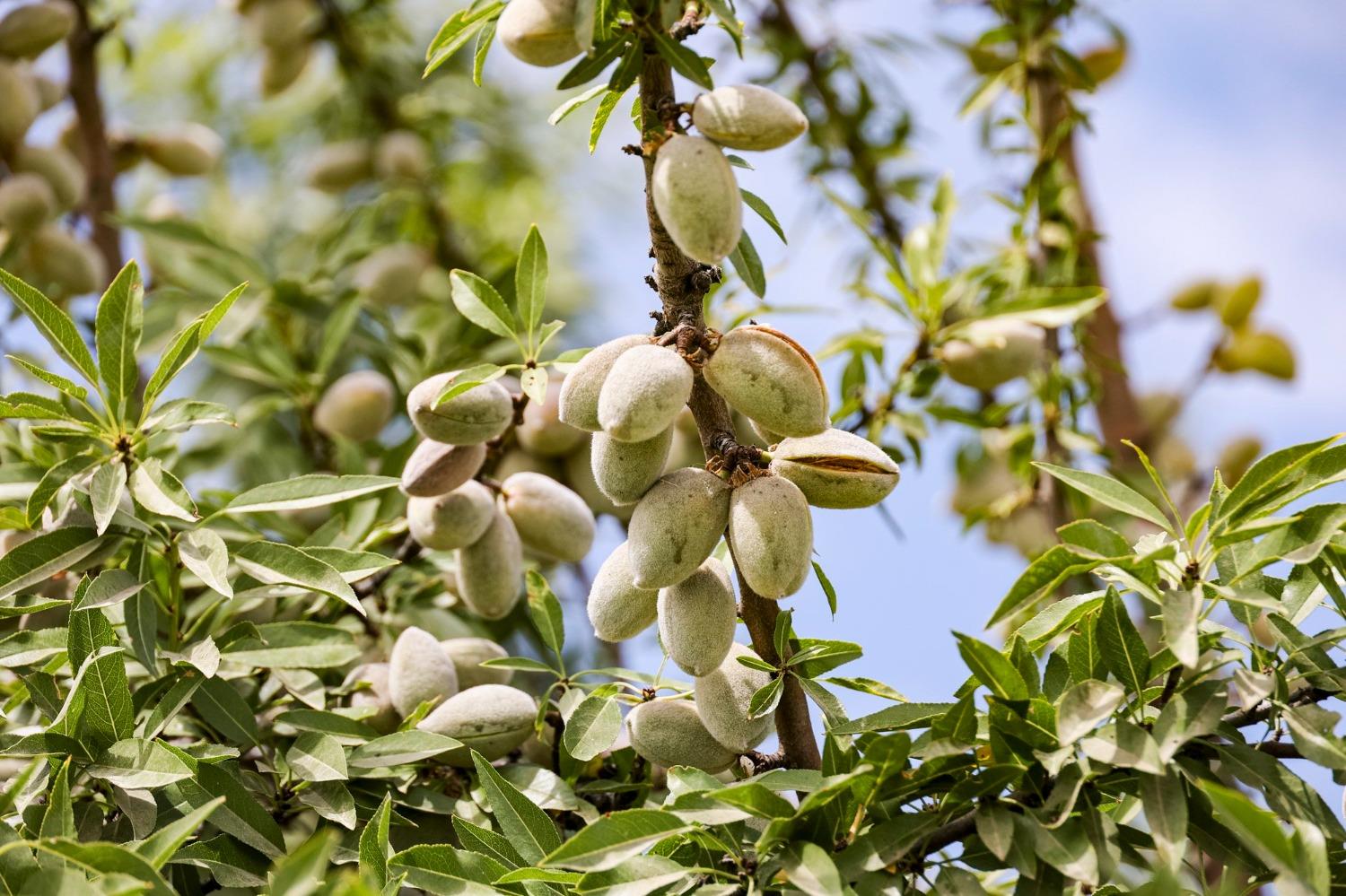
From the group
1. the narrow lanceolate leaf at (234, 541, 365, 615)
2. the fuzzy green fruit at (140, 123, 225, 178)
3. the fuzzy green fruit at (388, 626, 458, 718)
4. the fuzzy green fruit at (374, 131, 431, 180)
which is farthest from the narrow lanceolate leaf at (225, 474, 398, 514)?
the fuzzy green fruit at (374, 131, 431, 180)

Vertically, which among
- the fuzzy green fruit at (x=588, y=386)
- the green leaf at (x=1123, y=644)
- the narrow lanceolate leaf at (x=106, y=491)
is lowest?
the green leaf at (x=1123, y=644)

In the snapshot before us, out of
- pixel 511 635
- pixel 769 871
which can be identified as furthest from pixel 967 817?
pixel 511 635

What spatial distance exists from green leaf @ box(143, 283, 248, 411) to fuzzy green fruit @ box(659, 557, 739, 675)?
340mm

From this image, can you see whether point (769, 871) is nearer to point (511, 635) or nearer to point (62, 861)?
point (62, 861)

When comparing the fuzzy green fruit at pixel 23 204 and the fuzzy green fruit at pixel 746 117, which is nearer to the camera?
the fuzzy green fruit at pixel 746 117

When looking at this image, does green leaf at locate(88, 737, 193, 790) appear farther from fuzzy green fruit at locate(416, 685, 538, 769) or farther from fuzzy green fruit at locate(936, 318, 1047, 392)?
fuzzy green fruit at locate(936, 318, 1047, 392)

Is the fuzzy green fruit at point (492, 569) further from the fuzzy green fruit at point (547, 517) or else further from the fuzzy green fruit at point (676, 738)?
the fuzzy green fruit at point (676, 738)

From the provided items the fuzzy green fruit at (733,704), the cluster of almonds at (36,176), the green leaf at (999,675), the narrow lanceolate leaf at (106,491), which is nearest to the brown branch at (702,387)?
the fuzzy green fruit at (733,704)

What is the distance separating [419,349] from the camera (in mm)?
1382

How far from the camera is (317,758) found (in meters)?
0.76

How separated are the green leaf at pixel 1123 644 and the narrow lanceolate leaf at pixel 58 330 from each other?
658 mm

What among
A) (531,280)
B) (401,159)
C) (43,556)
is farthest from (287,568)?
(401,159)

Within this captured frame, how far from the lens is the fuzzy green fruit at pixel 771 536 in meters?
0.65

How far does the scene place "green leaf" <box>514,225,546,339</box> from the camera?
2.79ft
